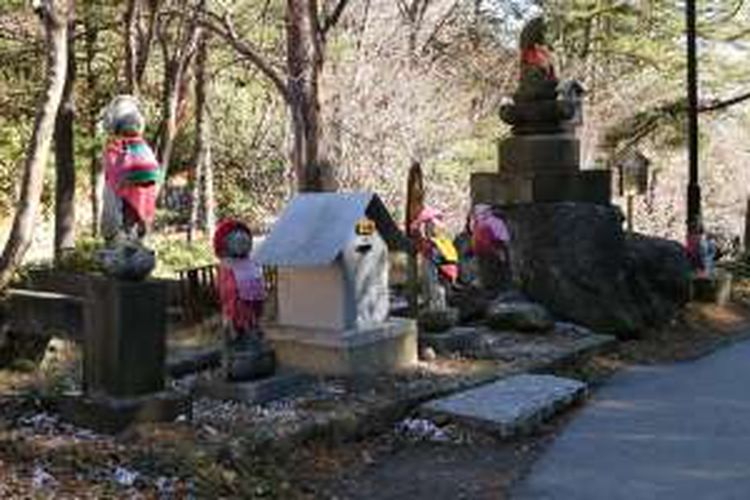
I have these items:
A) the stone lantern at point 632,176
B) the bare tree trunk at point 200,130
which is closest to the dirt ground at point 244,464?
the stone lantern at point 632,176

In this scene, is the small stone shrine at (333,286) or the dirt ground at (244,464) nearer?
the dirt ground at (244,464)

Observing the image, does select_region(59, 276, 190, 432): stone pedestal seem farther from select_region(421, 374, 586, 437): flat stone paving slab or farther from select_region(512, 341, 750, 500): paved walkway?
select_region(512, 341, 750, 500): paved walkway

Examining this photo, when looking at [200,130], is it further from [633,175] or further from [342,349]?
[342,349]

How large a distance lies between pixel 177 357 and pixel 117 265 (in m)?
2.63

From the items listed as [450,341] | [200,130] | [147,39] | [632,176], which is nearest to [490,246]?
[450,341]

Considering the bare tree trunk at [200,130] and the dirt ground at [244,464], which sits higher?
the bare tree trunk at [200,130]

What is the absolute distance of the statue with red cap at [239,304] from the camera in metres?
8.03

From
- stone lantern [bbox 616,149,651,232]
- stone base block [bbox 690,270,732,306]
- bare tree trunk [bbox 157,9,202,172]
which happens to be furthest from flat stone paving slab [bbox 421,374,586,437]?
stone lantern [bbox 616,149,651,232]

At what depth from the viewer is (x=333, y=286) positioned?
880 centimetres

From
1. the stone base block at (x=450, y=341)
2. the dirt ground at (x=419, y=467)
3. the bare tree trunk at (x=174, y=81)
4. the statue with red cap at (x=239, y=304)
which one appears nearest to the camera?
the dirt ground at (x=419, y=467)

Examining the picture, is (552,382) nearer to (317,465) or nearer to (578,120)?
(317,465)

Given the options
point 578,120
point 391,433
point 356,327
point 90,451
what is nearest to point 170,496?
point 90,451

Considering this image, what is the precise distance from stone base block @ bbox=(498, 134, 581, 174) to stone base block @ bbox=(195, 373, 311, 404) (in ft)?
17.8

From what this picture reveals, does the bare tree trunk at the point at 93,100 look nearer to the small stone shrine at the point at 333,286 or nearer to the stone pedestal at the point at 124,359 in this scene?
the small stone shrine at the point at 333,286
